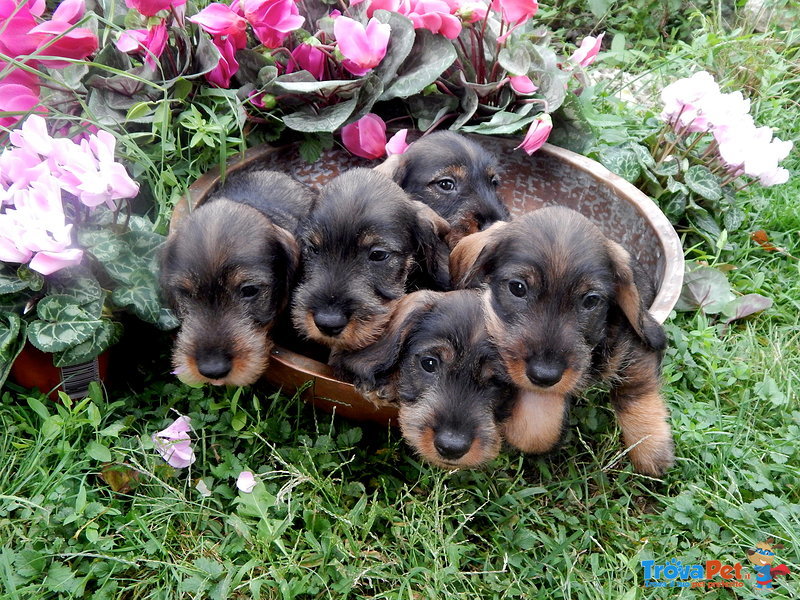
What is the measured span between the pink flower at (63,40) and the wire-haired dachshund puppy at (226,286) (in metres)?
1.14

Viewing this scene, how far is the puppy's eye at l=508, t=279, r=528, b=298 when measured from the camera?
9.48 ft

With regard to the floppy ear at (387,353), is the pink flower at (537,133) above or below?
above

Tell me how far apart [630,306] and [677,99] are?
7.25 ft

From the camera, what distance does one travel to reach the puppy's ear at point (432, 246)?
3338 mm

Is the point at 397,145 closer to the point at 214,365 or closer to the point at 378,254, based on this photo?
the point at 378,254

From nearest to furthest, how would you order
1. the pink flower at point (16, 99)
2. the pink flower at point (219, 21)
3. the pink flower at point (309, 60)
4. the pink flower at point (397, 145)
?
the pink flower at point (16, 99) < the pink flower at point (219, 21) < the pink flower at point (397, 145) < the pink flower at point (309, 60)

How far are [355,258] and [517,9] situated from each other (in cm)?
208

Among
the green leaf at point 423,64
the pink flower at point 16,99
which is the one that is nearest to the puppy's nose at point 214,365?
the pink flower at point 16,99

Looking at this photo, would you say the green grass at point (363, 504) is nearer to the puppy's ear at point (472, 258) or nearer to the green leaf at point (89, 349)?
the green leaf at point (89, 349)

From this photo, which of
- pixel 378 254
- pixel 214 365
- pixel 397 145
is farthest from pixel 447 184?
pixel 214 365

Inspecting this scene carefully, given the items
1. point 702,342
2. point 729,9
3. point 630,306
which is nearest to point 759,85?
point 729,9

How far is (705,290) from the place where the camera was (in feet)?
14.2

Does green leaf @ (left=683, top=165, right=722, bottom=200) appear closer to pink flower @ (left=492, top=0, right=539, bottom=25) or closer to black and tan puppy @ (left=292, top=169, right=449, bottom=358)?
pink flower @ (left=492, top=0, right=539, bottom=25)

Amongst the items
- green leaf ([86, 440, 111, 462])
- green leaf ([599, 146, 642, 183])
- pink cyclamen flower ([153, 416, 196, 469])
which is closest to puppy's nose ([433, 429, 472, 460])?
pink cyclamen flower ([153, 416, 196, 469])
